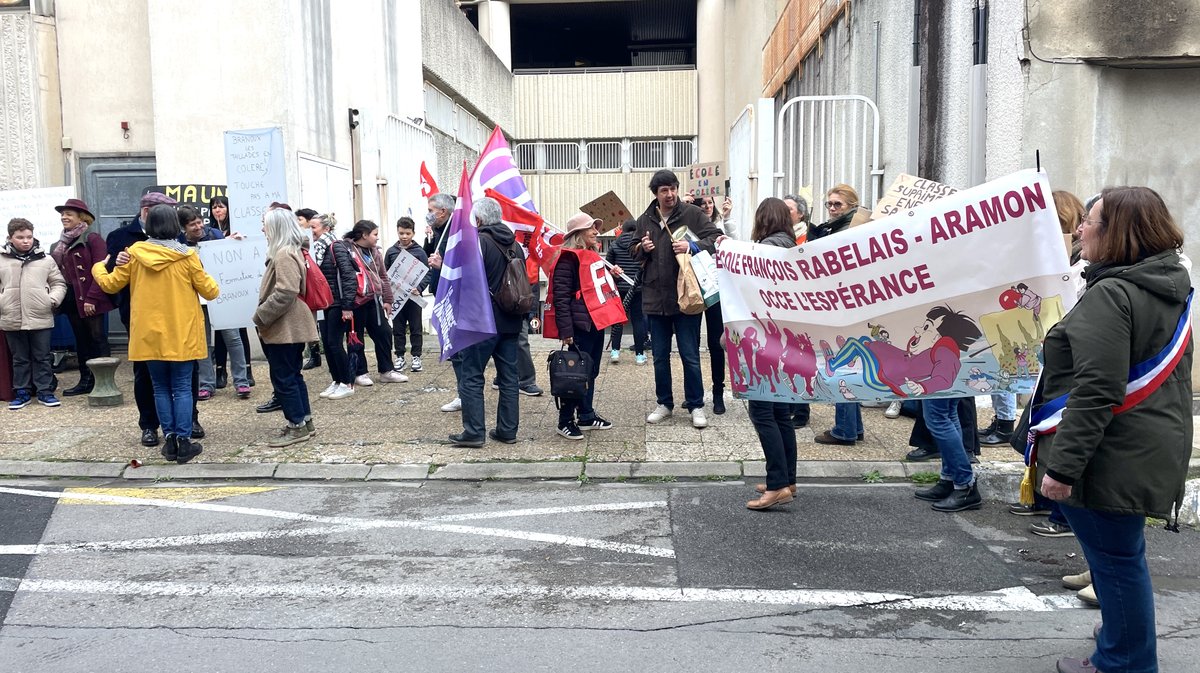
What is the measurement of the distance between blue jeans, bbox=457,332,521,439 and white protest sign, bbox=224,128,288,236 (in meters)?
4.42

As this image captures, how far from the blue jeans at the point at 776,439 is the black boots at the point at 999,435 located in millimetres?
2140

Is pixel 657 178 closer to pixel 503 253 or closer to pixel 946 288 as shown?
pixel 503 253

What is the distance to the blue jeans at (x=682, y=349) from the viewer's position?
25.6 feet

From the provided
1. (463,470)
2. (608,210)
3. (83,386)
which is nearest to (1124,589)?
(463,470)

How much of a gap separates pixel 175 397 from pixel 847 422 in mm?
4947

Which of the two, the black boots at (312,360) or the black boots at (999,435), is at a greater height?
the black boots at (312,360)

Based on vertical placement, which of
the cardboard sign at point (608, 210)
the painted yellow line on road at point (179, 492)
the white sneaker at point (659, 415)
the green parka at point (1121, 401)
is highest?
the cardboard sign at point (608, 210)

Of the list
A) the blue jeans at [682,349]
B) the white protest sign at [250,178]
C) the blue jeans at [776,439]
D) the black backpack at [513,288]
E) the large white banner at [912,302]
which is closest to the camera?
the large white banner at [912,302]

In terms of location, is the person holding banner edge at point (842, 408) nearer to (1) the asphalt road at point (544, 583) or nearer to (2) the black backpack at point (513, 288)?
(1) the asphalt road at point (544, 583)

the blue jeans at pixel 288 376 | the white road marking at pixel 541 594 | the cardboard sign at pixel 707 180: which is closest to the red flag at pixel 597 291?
the blue jeans at pixel 288 376

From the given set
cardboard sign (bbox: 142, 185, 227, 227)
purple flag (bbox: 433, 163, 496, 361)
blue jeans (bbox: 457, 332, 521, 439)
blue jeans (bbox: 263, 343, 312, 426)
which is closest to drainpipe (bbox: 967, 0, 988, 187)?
blue jeans (bbox: 457, 332, 521, 439)

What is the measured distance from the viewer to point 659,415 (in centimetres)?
816

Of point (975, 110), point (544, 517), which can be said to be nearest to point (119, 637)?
point (544, 517)

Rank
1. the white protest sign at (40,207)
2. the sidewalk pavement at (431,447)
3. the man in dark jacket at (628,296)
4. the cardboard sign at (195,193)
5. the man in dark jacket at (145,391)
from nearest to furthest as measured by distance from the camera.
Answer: the sidewalk pavement at (431,447)
the man in dark jacket at (145,391)
the white protest sign at (40,207)
the cardboard sign at (195,193)
the man in dark jacket at (628,296)
